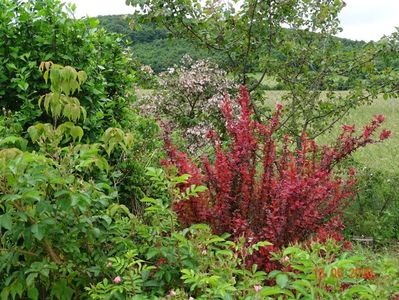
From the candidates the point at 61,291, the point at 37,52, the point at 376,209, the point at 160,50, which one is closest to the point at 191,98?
the point at 376,209

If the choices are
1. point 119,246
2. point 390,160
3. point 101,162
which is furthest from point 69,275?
point 390,160

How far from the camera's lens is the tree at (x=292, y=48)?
20.5ft

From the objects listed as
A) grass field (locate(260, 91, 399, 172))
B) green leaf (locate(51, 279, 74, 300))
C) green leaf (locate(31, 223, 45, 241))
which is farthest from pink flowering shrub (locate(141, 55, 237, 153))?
green leaf (locate(31, 223, 45, 241))

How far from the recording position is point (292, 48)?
20.9ft

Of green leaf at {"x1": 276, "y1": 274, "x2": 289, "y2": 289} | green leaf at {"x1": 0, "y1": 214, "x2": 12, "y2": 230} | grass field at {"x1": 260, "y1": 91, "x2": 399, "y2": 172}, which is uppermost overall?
green leaf at {"x1": 0, "y1": 214, "x2": 12, "y2": 230}

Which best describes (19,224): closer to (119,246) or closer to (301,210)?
(119,246)

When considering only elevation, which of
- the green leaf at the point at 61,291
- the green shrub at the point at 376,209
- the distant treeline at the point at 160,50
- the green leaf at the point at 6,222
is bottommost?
the green shrub at the point at 376,209

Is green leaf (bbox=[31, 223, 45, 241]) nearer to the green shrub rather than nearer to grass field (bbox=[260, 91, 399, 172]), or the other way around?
the green shrub

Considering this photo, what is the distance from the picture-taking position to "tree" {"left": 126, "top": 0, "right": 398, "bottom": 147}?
6.24 metres

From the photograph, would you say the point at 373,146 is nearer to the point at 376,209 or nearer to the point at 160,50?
the point at 160,50

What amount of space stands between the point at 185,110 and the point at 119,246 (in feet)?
17.7

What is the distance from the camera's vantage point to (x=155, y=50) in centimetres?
1303

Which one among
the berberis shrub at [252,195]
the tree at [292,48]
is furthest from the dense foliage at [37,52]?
the tree at [292,48]

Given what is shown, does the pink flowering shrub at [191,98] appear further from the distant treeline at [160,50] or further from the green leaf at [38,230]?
the green leaf at [38,230]
